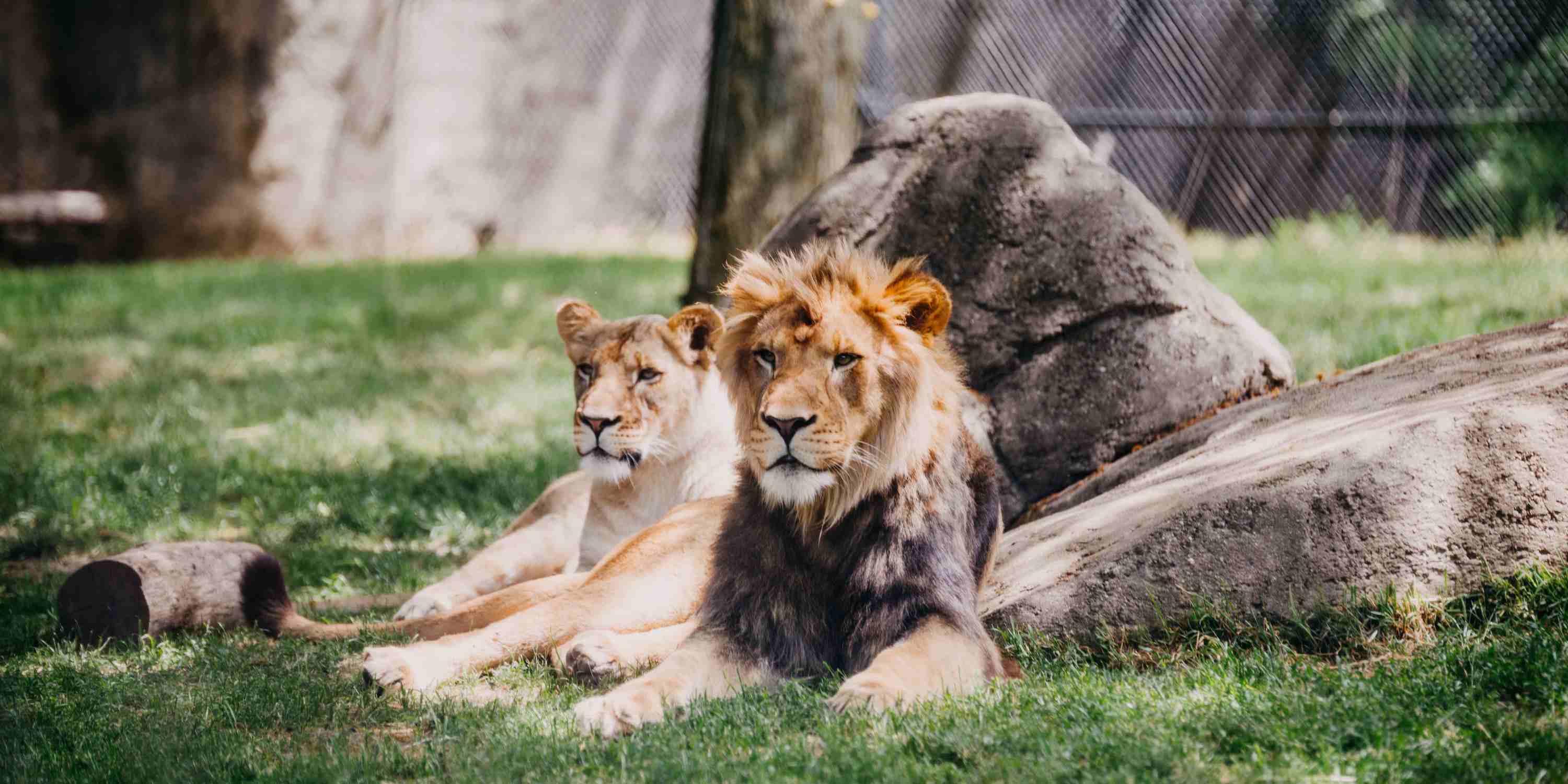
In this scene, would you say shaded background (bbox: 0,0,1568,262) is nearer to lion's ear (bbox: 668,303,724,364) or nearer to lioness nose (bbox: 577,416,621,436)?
lion's ear (bbox: 668,303,724,364)

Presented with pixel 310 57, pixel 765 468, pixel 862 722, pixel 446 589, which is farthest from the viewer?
pixel 310 57

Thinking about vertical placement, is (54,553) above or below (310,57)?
below

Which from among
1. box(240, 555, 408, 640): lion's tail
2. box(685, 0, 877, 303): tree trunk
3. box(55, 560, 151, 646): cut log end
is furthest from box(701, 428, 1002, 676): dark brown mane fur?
box(685, 0, 877, 303): tree trunk

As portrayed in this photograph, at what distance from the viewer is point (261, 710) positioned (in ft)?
14.4

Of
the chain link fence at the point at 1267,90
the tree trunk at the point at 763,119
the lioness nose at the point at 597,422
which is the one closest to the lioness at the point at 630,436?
the lioness nose at the point at 597,422

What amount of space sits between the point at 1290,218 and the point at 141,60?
12.9m

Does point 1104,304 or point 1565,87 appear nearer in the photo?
point 1104,304

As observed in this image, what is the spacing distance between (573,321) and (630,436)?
70 cm

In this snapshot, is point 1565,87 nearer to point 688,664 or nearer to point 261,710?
point 688,664

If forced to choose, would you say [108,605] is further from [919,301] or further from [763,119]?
[763,119]

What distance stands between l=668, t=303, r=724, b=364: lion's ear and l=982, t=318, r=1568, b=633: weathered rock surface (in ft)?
5.86

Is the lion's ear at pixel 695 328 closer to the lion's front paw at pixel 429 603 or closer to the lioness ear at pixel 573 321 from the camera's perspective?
the lioness ear at pixel 573 321

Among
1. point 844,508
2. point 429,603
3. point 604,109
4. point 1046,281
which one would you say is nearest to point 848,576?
point 844,508

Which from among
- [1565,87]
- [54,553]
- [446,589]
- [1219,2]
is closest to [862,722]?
[446,589]
